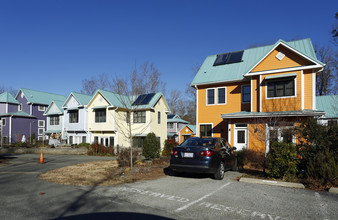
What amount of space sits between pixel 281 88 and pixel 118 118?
1849 cm

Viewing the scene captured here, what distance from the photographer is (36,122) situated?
38031 mm

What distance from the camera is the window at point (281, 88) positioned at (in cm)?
1571

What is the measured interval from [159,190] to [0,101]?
39643 millimetres

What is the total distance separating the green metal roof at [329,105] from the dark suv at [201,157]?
52.6 ft

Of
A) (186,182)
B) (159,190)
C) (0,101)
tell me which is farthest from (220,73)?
(0,101)

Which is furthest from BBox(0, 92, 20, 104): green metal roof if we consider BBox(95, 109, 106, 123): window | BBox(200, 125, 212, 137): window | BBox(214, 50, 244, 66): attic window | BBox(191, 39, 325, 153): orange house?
BBox(214, 50, 244, 66): attic window

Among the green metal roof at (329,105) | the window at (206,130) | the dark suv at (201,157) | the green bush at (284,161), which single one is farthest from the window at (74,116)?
the green metal roof at (329,105)

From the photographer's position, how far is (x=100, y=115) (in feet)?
94.9

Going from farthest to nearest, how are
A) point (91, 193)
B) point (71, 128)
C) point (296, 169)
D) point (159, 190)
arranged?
1. point (71, 128)
2. point (296, 169)
3. point (159, 190)
4. point (91, 193)

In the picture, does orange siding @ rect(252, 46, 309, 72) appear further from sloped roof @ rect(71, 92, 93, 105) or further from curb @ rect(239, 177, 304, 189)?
sloped roof @ rect(71, 92, 93, 105)

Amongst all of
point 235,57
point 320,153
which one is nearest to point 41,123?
point 235,57

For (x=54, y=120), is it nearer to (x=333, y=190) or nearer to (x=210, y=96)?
(x=210, y=96)

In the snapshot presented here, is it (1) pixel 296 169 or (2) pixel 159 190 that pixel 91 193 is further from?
(1) pixel 296 169

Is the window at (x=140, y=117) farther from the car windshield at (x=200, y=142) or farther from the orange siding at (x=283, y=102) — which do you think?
the car windshield at (x=200, y=142)
